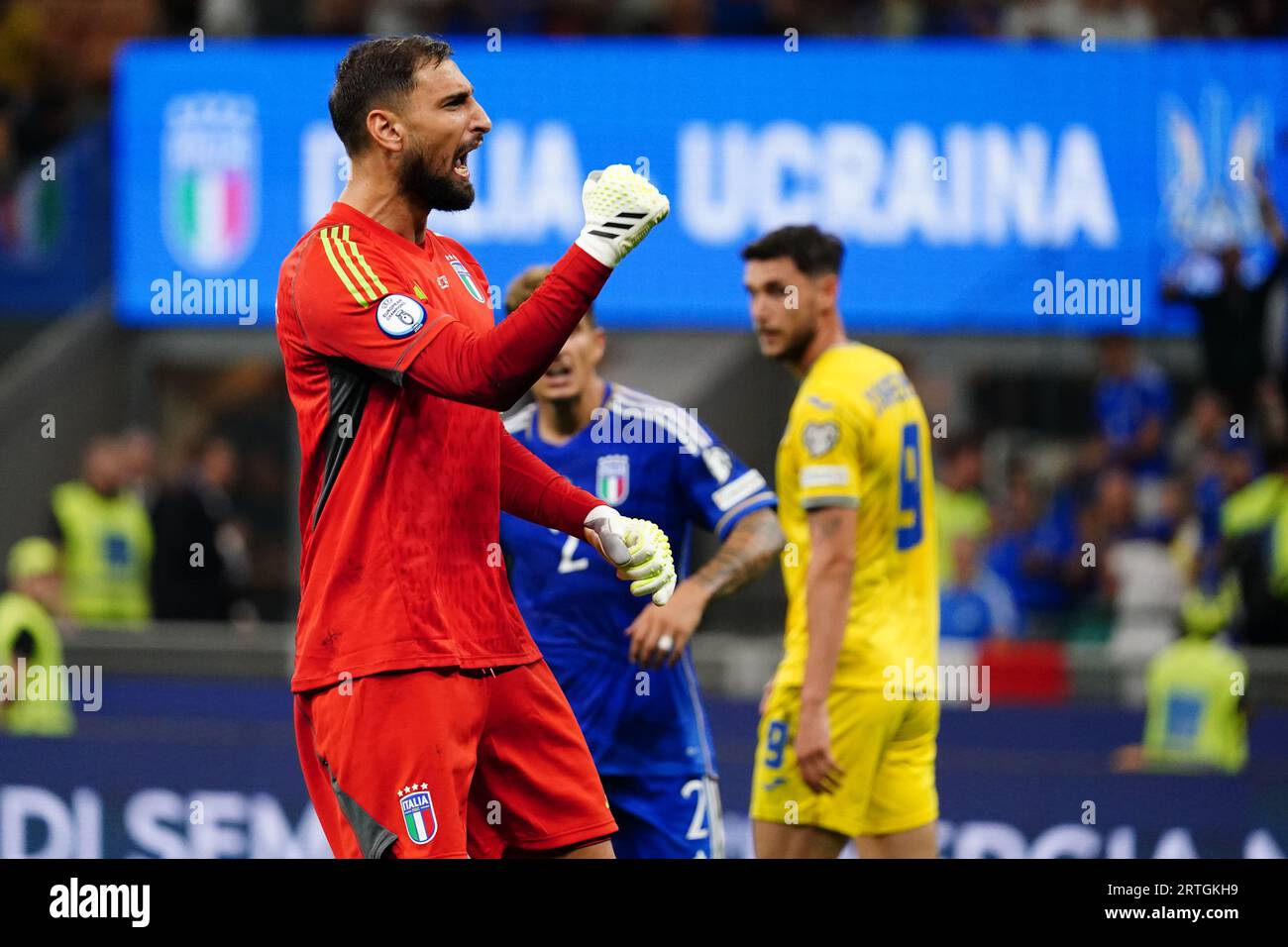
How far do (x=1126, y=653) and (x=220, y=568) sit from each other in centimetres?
528

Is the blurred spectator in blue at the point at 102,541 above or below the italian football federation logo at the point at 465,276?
below

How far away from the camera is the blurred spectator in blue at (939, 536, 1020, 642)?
10461 mm

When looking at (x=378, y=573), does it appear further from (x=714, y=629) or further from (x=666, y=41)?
(x=666, y=41)

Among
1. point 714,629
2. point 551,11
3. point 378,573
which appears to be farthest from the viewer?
point 551,11

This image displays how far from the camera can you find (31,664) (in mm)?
9898

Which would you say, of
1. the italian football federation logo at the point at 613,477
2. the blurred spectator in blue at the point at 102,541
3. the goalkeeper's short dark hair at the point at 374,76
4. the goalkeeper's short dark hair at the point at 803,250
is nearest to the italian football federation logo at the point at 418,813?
the goalkeeper's short dark hair at the point at 374,76

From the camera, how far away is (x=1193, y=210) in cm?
1151

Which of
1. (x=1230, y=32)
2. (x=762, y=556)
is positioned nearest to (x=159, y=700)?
(x=762, y=556)

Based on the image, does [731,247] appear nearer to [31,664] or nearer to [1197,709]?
[1197,709]

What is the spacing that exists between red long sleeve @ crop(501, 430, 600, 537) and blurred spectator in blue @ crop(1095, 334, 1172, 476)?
7089mm

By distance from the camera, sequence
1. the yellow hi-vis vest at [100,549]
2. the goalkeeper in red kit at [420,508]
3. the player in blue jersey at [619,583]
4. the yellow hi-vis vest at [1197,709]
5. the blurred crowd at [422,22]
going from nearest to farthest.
Result: the goalkeeper in red kit at [420,508], the player in blue jersey at [619,583], the yellow hi-vis vest at [1197,709], the yellow hi-vis vest at [100,549], the blurred crowd at [422,22]

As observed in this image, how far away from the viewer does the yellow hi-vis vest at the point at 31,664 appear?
9844 mm

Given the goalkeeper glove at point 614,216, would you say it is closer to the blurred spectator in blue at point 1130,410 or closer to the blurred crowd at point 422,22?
the blurred spectator in blue at point 1130,410

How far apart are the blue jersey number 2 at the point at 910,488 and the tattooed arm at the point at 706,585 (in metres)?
0.54
